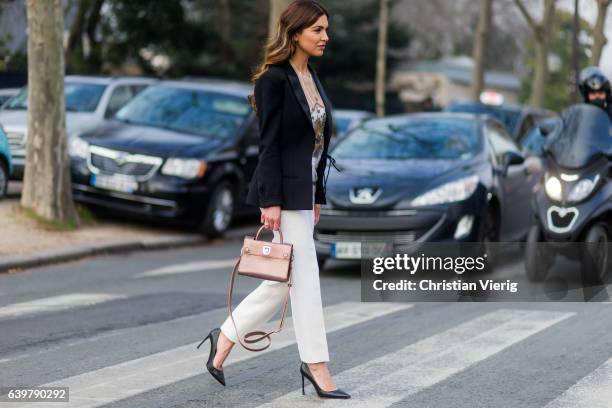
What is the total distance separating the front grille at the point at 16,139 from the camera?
589 inches

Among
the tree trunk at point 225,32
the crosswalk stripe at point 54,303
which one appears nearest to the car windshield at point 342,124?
the crosswalk stripe at point 54,303

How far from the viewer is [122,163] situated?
14164mm

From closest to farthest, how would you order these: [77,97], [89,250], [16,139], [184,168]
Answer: [89,250], [184,168], [16,139], [77,97]

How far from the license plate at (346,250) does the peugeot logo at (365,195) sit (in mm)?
387

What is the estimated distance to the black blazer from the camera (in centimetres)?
578

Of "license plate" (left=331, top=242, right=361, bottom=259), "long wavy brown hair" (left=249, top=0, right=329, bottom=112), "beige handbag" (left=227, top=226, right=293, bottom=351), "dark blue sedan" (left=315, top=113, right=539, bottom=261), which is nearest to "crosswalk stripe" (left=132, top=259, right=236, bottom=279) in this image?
"dark blue sedan" (left=315, top=113, right=539, bottom=261)

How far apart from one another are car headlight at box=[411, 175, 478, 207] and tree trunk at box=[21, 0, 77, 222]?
15.6ft

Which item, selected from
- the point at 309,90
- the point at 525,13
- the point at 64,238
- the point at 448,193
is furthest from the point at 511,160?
the point at 525,13

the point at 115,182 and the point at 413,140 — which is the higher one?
the point at 413,140

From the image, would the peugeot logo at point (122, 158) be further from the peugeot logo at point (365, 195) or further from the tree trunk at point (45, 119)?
the peugeot logo at point (365, 195)

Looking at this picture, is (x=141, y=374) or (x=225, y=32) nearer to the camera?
(x=141, y=374)

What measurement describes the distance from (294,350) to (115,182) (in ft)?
24.0

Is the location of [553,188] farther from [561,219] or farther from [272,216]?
[272,216]

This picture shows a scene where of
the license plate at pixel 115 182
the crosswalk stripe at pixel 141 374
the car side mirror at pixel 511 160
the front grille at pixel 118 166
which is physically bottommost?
the license plate at pixel 115 182
